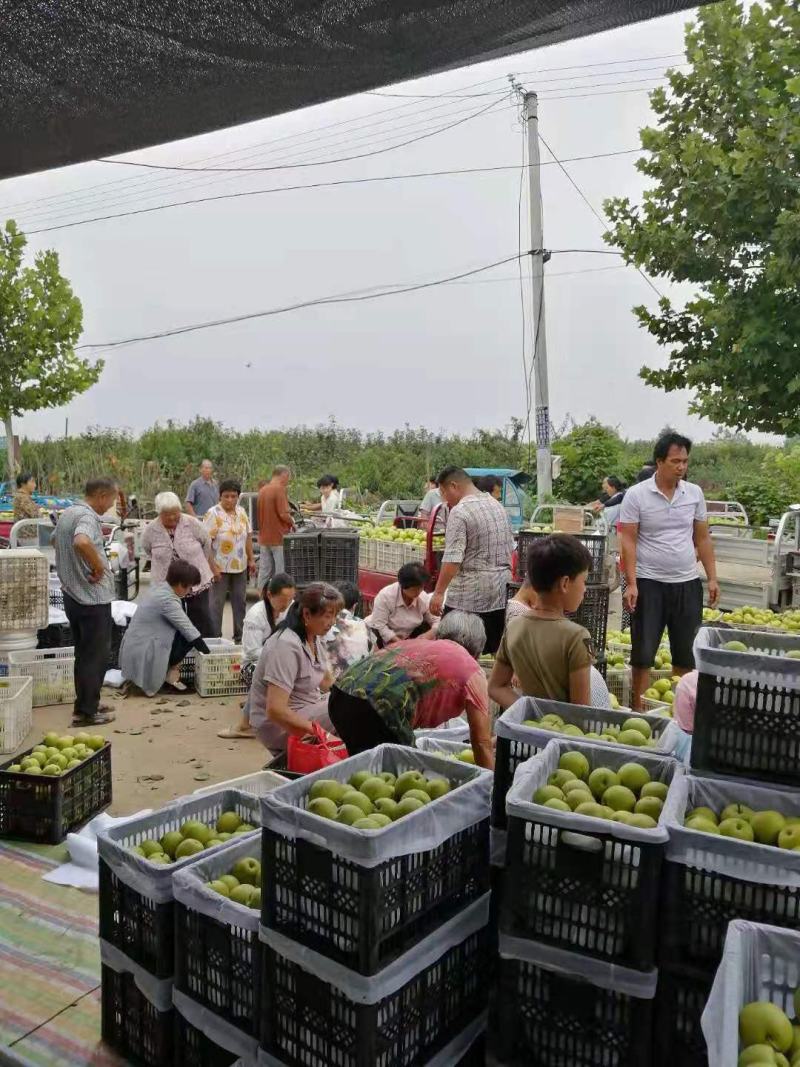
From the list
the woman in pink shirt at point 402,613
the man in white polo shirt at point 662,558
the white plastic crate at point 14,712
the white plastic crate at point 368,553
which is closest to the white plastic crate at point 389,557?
the white plastic crate at point 368,553

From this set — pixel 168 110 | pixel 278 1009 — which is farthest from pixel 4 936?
pixel 168 110

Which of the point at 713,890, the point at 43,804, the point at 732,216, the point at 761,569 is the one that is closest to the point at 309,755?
the point at 43,804

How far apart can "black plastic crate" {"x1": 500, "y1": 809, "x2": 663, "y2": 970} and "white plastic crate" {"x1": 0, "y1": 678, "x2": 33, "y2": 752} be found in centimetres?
498

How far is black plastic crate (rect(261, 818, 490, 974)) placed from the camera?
2148 mm

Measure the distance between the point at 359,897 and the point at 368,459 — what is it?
25.3m

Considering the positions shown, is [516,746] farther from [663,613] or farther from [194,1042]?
[663,613]

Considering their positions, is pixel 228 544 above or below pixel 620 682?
above

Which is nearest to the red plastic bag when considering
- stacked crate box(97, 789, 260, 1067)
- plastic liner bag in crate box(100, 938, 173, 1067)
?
stacked crate box(97, 789, 260, 1067)

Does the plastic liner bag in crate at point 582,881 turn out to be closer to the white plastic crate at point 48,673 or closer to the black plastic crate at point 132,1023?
the black plastic crate at point 132,1023

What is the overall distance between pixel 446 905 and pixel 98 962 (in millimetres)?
1865

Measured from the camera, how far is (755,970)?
187cm

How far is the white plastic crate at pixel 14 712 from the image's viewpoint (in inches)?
244

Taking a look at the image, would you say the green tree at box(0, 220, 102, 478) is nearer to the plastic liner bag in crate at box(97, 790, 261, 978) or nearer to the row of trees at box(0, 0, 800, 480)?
the row of trees at box(0, 0, 800, 480)

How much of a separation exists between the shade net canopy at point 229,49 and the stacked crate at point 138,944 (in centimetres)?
240
